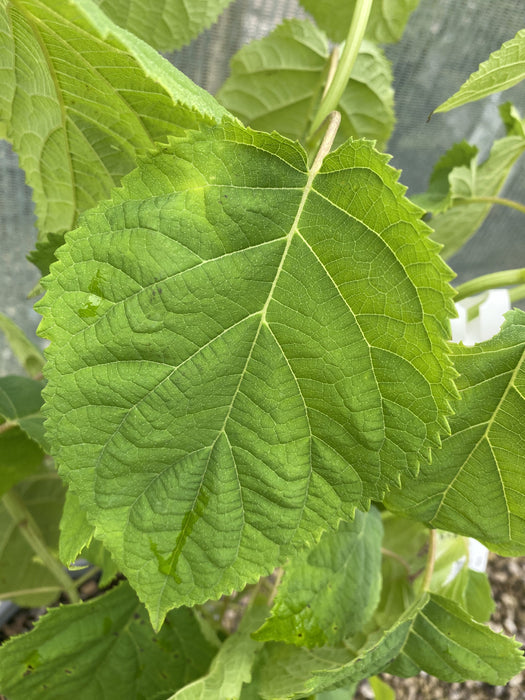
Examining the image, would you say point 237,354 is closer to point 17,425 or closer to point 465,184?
point 17,425

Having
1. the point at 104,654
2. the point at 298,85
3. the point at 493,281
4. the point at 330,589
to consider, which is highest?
the point at 298,85

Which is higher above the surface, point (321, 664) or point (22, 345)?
point (22, 345)

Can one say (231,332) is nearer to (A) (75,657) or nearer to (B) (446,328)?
(B) (446,328)

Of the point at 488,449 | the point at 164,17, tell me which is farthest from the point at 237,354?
the point at 164,17

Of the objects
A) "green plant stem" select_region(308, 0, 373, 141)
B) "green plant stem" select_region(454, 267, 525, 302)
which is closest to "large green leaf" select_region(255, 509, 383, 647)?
"green plant stem" select_region(454, 267, 525, 302)

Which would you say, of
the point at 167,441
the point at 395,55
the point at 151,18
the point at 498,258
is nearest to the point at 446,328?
the point at 167,441

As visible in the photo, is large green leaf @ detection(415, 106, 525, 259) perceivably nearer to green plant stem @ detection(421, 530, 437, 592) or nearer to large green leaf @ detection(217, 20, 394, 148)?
large green leaf @ detection(217, 20, 394, 148)
